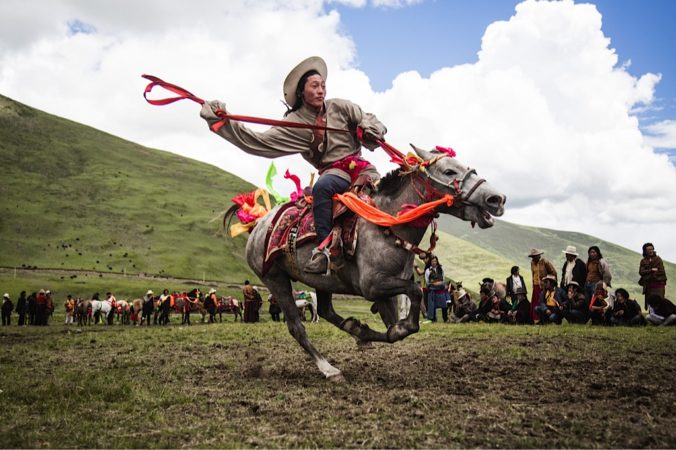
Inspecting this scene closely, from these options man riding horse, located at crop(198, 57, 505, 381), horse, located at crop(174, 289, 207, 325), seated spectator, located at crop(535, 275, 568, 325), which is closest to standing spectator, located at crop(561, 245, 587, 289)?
seated spectator, located at crop(535, 275, 568, 325)

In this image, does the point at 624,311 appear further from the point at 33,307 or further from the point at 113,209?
the point at 113,209

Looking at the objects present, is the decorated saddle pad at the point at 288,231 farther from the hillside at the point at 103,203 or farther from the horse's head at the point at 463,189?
the hillside at the point at 103,203

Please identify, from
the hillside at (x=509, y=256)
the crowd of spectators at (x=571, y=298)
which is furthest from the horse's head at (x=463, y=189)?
the hillside at (x=509, y=256)

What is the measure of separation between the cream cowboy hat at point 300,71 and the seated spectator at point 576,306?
1171 cm

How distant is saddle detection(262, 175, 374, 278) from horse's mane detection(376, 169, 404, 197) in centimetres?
17

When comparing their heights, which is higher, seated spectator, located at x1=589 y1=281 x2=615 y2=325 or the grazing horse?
seated spectator, located at x1=589 y1=281 x2=615 y2=325

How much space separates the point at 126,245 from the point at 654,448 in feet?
286

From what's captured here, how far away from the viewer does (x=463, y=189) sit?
24.2 feet

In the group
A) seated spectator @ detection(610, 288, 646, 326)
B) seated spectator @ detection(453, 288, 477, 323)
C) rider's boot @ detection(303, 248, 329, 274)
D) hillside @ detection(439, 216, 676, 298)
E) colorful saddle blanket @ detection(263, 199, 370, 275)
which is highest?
hillside @ detection(439, 216, 676, 298)

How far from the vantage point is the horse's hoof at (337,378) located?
8000 mm

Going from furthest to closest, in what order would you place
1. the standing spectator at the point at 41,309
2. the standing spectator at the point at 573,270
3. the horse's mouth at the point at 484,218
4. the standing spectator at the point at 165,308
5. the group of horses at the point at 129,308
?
1. the group of horses at the point at 129,308
2. the standing spectator at the point at 165,308
3. the standing spectator at the point at 41,309
4. the standing spectator at the point at 573,270
5. the horse's mouth at the point at 484,218

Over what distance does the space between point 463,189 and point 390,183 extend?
1.20m

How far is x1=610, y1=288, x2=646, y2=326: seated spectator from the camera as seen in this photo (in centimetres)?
1579

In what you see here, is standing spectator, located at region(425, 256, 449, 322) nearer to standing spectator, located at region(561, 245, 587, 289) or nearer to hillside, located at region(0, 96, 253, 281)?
standing spectator, located at region(561, 245, 587, 289)
